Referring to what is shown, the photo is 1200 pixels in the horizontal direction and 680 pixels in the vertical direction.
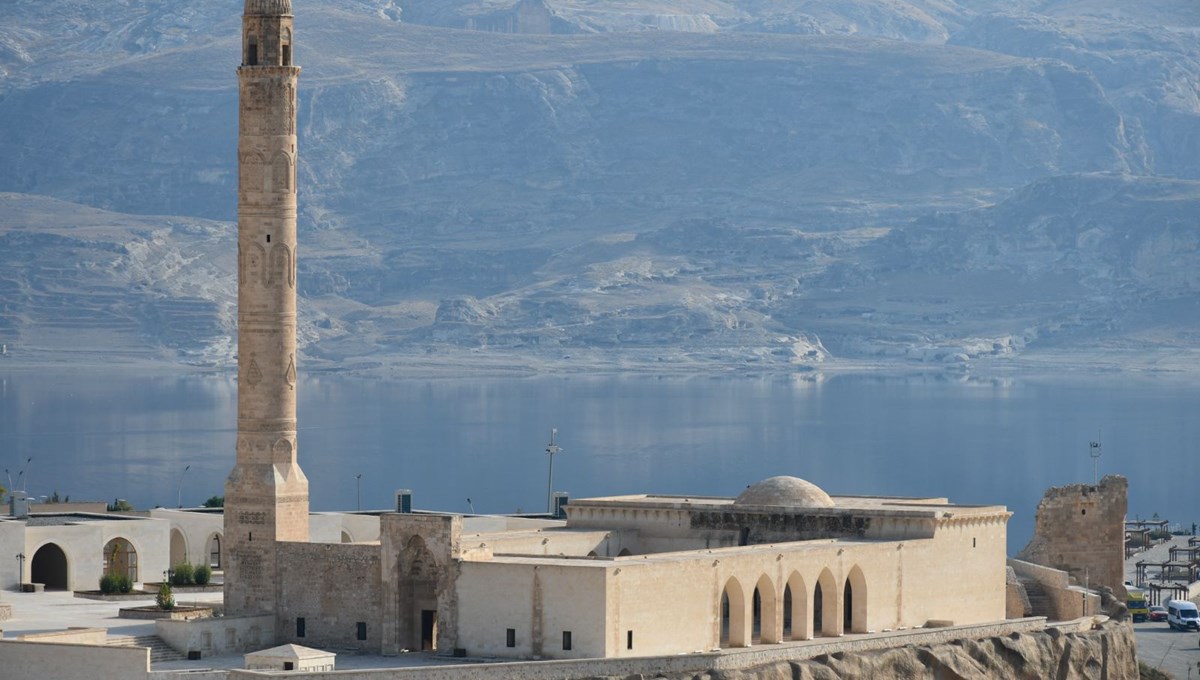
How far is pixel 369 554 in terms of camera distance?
43.7 m

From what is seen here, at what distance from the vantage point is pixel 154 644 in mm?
41562

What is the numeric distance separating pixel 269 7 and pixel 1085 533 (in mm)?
20906

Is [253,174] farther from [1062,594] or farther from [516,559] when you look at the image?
[1062,594]

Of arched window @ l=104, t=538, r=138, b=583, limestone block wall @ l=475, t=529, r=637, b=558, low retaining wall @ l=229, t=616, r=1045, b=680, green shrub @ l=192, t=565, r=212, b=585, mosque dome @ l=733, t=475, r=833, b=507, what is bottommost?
low retaining wall @ l=229, t=616, r=1045, b=680

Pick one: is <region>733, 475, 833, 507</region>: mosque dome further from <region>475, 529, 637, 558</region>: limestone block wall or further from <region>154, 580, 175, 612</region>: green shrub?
<region>154, 580, 175, 612</region>: green shrub

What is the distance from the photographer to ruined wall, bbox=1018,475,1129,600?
188 ft

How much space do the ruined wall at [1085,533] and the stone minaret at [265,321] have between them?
1792 cm

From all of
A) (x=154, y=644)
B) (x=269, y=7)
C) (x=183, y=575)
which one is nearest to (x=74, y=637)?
(x=154, y=644)

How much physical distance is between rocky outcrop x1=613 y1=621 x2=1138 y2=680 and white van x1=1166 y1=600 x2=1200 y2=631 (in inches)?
365

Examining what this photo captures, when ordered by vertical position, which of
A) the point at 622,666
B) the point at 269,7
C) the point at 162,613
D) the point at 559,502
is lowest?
the point at 622,666

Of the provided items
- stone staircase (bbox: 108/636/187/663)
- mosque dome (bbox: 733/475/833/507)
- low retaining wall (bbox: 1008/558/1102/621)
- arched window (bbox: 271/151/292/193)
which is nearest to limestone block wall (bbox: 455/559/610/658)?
stone staircase (bbox: 108/636/187/663)

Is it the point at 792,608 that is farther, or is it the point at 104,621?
the point at 792,608

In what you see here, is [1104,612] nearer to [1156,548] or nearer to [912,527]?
[912,527]

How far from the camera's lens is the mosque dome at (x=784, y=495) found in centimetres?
4875
